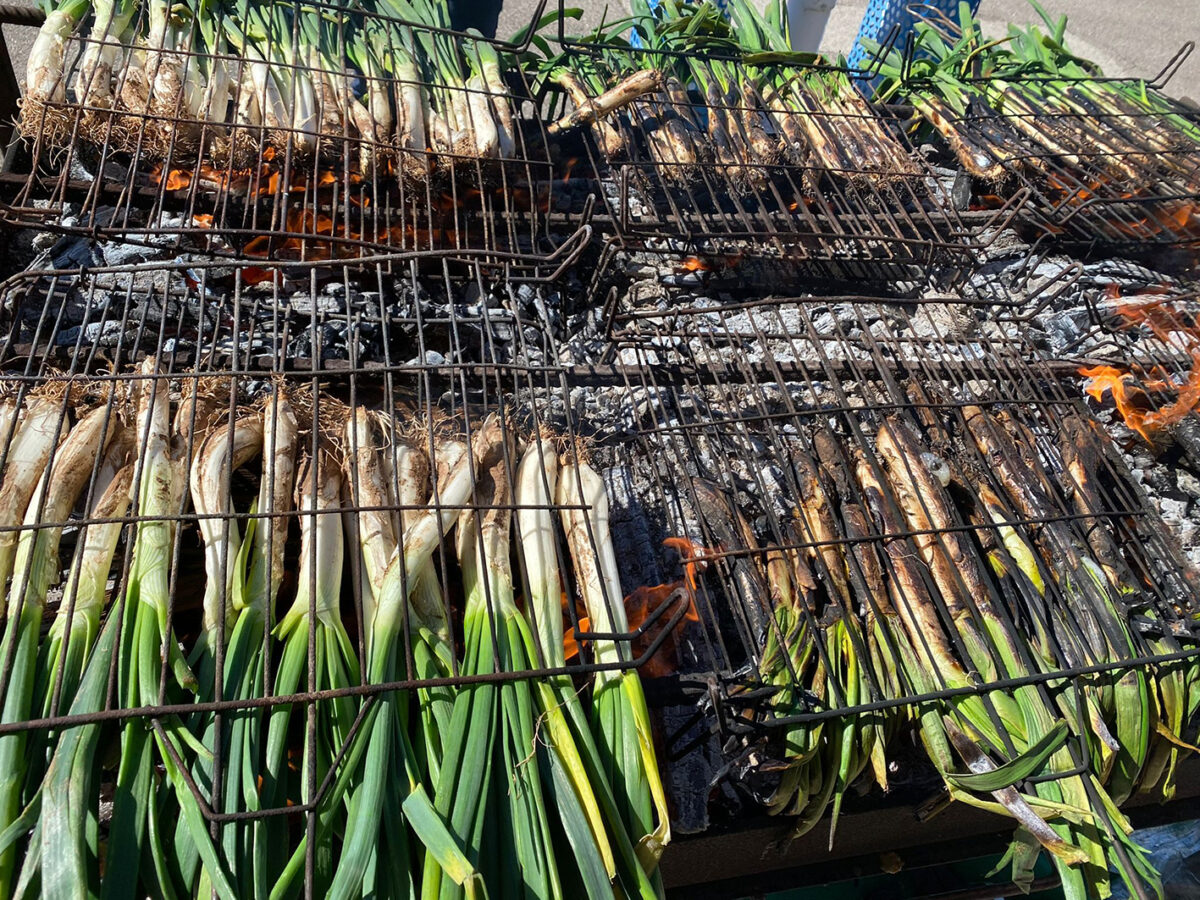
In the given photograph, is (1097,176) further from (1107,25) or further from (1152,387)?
(1107,25)

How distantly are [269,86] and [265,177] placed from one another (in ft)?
1.46

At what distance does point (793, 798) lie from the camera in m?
2.14

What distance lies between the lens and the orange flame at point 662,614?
2271 mm

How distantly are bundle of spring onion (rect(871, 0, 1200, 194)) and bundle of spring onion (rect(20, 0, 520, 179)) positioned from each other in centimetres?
264

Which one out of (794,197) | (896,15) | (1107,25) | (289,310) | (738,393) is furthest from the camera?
(1107,25)

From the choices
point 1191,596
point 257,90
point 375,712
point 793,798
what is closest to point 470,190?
point 257,90

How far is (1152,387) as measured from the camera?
3.27m

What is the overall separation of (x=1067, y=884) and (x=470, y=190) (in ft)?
11.5

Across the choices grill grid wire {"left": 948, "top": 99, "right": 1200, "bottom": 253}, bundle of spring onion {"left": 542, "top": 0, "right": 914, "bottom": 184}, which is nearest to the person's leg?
bundle of spring onion {"left": 542, "top": 0, "right": 914, "bottom": 184}

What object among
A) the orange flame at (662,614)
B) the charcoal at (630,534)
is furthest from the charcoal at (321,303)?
the orange flame at (662,614)

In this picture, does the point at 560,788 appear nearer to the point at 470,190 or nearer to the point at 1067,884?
the point at 1067,884

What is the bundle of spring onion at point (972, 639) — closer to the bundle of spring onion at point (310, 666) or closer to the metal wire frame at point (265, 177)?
the bundle of spring onion at point (310, 666)

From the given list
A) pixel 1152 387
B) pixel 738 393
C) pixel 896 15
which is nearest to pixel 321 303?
pixel 738 393

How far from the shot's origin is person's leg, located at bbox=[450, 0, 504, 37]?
5.88 m
